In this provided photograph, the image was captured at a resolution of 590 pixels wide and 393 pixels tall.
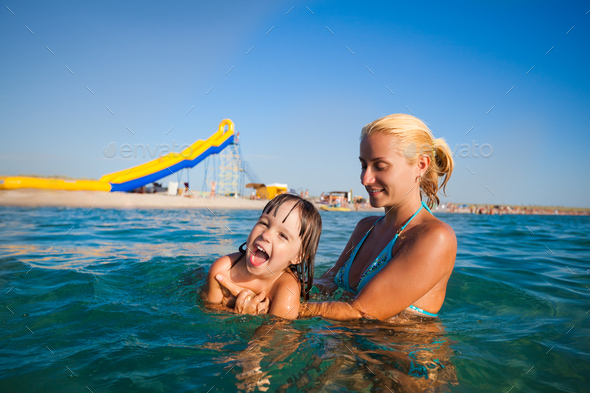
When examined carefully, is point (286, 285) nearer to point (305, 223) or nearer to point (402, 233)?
point (305, 223)

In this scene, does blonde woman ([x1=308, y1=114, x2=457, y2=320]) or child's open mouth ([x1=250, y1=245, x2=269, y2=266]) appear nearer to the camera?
blonde woman ([x1=308, y1=114, x2=457, y2=320])

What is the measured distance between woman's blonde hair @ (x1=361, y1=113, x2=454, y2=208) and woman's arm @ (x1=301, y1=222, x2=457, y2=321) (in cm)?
52

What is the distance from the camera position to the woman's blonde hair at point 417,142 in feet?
7.45

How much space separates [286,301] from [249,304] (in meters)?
0.29

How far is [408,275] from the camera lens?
2.06 m

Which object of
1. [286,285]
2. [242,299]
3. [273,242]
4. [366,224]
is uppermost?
[366,224]

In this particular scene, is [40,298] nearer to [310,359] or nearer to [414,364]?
[310,359]

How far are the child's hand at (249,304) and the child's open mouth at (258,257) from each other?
0.23 meters

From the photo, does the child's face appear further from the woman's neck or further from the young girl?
the woman's neck

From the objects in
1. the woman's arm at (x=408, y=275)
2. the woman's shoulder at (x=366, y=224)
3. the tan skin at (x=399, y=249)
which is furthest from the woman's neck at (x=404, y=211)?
the woman's shoulder at (x=366, y=224)

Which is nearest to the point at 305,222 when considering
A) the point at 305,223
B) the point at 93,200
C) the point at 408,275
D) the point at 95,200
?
the point at 305,223

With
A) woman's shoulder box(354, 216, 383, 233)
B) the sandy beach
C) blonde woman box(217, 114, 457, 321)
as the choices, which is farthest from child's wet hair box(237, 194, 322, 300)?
the sandy beach

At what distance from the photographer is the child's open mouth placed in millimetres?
2451

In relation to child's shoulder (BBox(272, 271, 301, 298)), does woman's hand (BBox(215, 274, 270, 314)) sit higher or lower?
lower
